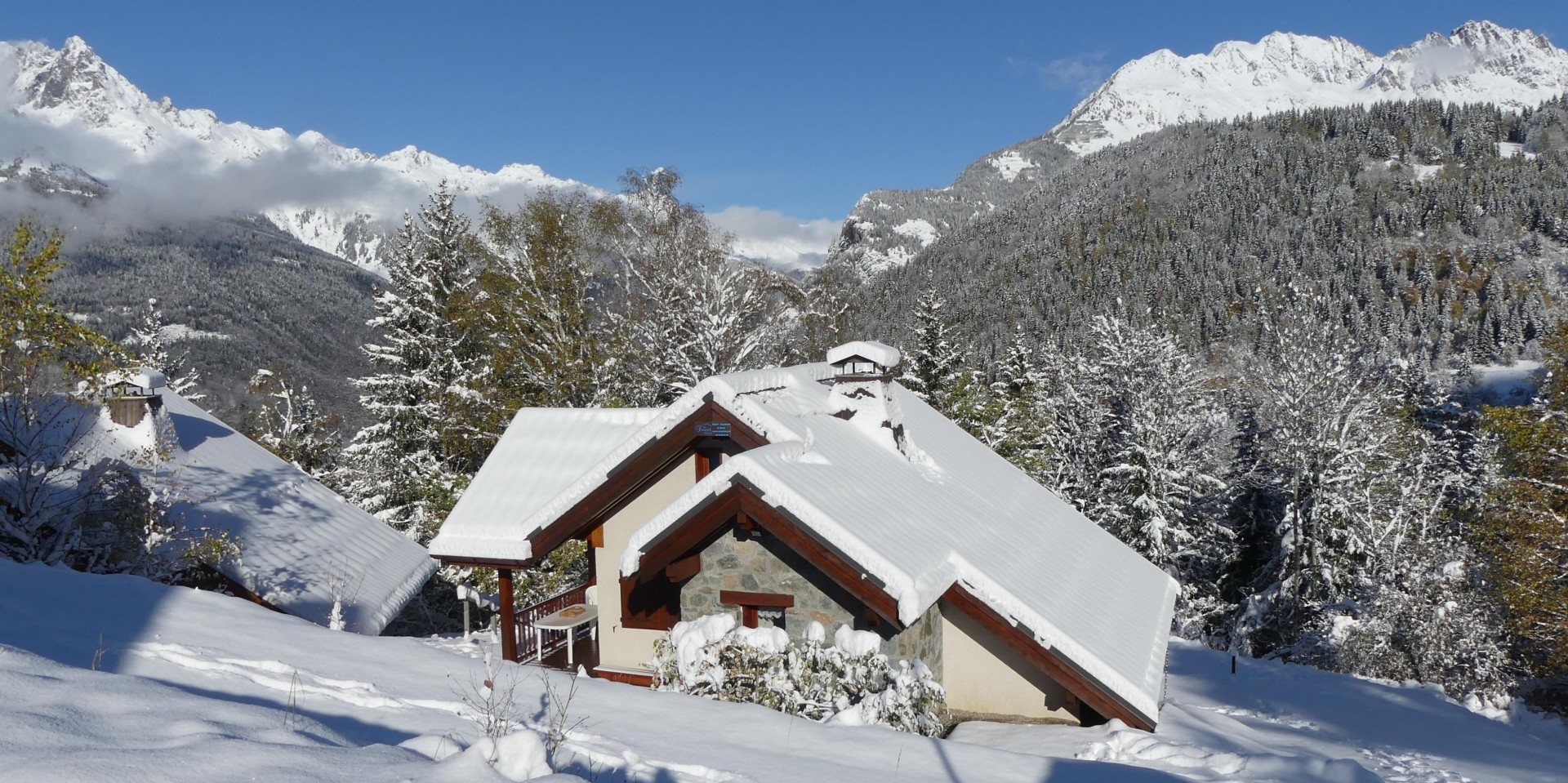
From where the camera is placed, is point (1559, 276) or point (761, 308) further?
point (761, 308)

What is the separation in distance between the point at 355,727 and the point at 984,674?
22.0ft

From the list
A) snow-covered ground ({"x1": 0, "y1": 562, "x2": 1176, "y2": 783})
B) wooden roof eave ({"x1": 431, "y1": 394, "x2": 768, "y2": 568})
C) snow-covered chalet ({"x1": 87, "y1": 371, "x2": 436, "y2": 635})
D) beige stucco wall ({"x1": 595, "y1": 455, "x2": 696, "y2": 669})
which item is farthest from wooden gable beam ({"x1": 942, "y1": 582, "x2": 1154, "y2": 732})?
snow-covered chalet ({"x1": 87, "y1": 371, "x2": 436, "y2": 635})

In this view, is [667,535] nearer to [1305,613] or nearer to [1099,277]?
[1305,613]

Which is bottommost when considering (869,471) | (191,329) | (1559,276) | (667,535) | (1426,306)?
(667,535)

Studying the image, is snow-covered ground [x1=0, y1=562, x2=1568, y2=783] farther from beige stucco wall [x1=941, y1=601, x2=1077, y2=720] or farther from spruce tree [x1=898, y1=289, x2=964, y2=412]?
spruce tree [x1=898, y1=289, x2=964, y2=412]

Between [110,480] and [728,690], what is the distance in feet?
29.2

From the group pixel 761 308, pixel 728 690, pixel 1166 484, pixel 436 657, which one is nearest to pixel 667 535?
pixel 728 690

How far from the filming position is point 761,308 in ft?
87.0

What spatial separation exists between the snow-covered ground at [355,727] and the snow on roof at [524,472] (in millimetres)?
3618

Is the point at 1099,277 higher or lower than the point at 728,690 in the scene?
higher

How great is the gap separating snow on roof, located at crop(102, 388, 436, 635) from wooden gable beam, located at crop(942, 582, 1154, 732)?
396 inches

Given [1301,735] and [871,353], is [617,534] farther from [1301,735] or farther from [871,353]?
[1301,735]

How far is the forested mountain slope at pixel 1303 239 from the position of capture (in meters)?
118

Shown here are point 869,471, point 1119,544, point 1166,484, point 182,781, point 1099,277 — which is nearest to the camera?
point 182,781
